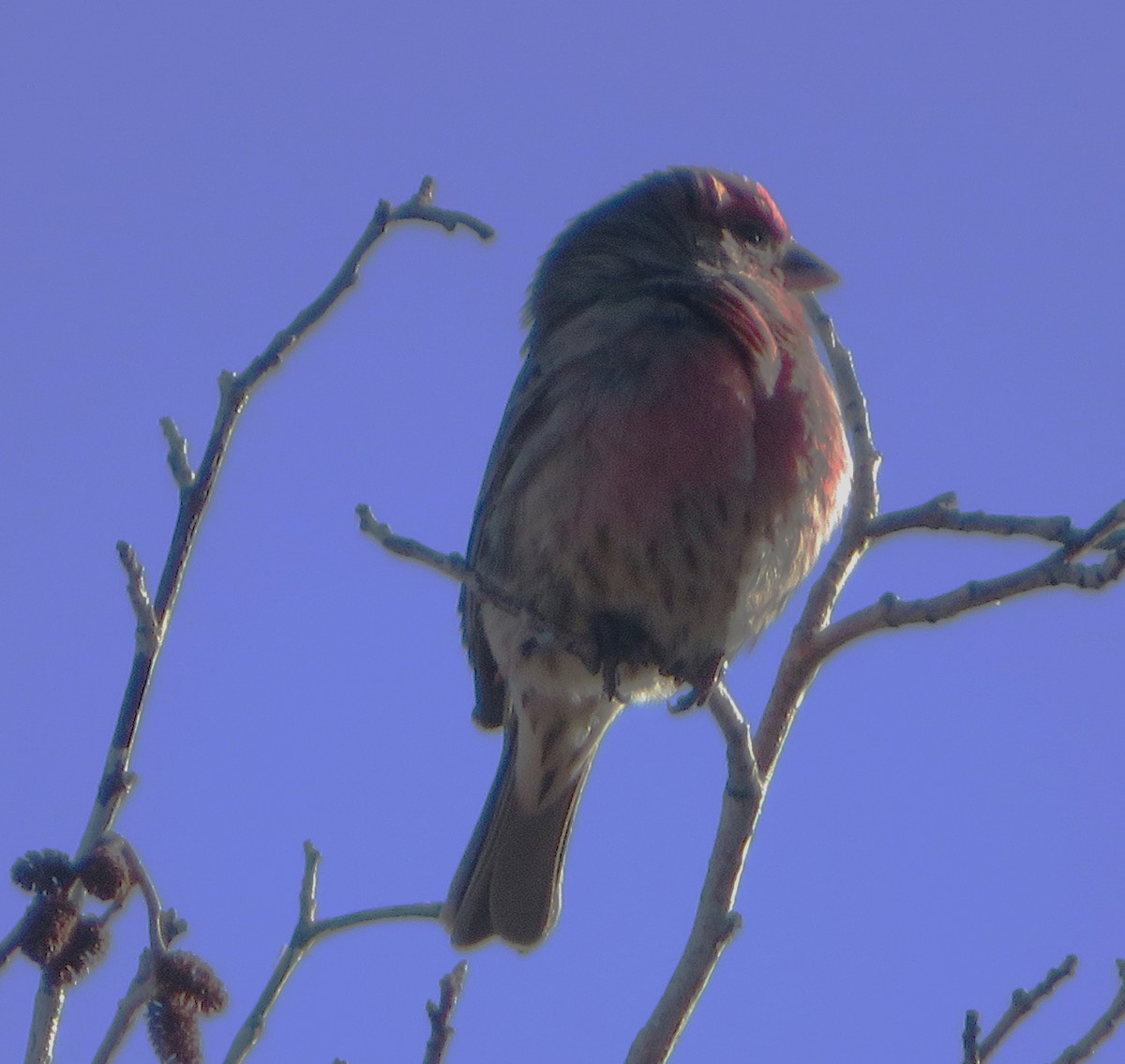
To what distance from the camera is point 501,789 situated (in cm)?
544

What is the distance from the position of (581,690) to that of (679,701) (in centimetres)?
43

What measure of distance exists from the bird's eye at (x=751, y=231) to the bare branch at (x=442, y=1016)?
3.08 meters

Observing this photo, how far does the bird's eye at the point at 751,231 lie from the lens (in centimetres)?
561

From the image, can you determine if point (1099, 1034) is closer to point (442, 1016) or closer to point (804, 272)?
point (442, 1016)

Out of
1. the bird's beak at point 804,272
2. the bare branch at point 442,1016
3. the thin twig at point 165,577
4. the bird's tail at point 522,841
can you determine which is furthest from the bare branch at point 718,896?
the bird's beak at point 804,272

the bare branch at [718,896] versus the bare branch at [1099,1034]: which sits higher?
the bare branch at [718,896]

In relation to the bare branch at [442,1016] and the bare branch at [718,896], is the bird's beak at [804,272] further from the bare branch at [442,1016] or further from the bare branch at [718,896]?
the bare branch at [442,1016]

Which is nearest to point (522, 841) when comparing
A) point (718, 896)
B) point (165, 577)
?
point (718, 896)

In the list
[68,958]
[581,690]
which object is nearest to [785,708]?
A: [581,690]

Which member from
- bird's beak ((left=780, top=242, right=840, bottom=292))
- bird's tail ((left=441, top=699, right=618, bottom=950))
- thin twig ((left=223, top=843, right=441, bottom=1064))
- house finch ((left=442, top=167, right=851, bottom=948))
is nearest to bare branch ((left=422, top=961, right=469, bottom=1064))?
thin twig ((left=223, top=843, right=441, bottom=1064))

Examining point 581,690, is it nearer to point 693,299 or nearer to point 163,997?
point 693,299

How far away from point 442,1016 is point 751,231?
325cm

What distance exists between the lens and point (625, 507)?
450 centimetres

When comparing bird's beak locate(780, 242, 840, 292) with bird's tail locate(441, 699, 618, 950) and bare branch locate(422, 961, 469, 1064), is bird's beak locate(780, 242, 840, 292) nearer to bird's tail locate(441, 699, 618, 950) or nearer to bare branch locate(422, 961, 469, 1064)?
bird's tail locate(441, 699, 618, 950)
